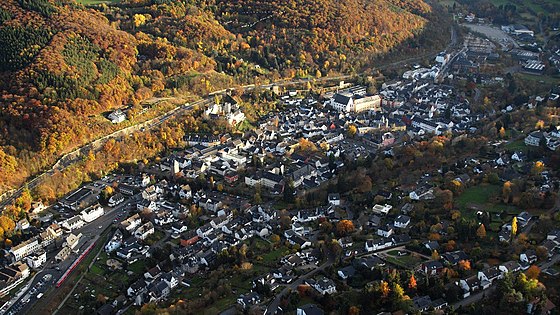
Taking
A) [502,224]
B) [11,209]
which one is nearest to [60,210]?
[11,209]

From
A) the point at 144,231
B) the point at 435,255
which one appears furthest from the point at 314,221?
the point at 144,231

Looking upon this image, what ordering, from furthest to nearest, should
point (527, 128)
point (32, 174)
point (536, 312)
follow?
point (527, 128)
point (32, 174)
point (536, 312)

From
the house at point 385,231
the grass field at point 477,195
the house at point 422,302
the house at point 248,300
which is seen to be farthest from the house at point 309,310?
the grass field at point 477,195

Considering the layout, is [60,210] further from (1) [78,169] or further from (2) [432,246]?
(2) [432,246]

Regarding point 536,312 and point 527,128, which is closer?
point 536,312

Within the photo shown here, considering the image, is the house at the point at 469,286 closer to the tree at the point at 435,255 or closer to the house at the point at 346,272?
the tree at the point at 435,255

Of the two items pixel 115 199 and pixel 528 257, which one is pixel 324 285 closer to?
pixel 528 257

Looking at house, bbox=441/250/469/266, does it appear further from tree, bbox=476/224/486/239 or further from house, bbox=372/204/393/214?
house, bbox=372/204/393/214
